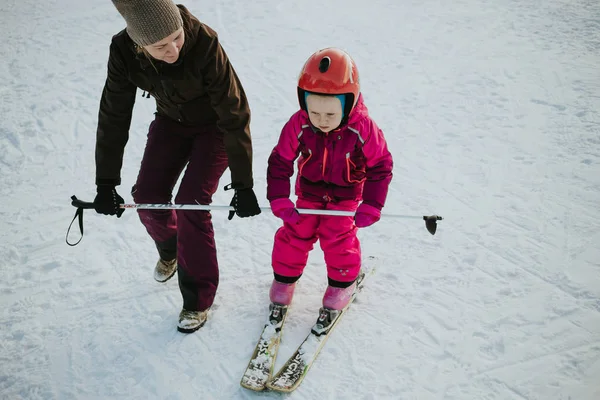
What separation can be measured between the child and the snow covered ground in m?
0.43

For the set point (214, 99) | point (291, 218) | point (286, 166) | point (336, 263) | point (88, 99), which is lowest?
point (88, 99)

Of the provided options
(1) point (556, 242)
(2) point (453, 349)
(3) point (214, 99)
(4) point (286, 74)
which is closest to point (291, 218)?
(3) point (214, 99)

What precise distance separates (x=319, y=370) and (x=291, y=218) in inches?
40.2

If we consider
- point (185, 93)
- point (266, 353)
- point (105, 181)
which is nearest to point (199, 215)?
point (105, 181)

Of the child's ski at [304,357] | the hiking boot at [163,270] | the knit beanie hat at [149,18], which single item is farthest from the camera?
the hiking boot at [163,270]

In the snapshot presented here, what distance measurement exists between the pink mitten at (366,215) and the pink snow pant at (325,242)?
0.19m

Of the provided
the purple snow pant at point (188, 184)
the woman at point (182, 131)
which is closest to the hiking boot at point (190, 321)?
the woman at point (182, 131)

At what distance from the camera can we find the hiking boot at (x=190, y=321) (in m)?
3.33

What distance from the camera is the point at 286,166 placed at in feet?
10.5

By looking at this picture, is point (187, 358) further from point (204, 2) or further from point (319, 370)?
point (204, 2)

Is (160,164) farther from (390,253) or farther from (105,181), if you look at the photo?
(390,253)

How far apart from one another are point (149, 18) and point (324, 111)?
42.8 inches

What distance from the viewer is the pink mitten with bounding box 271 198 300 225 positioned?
3124mm

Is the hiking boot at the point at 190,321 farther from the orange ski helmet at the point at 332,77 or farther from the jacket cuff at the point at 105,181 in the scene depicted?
the orange ski helmet at the point at 332,77
